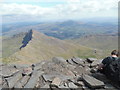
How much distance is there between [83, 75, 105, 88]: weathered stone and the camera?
14430mm

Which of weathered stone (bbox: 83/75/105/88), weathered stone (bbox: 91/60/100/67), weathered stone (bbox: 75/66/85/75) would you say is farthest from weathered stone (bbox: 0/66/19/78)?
weathered stone (bbox: 91/60/100/67)

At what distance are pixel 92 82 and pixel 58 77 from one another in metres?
3.00

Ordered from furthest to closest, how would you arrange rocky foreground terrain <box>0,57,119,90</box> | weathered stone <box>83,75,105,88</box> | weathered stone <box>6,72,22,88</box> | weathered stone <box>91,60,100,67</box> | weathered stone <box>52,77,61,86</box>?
weathered stone <box>91,60,100,67</box> < weathered stone <box>6,72,22,88</box> < weathered stone <box>52,77,61,86</box> < rocky foreground terrain <box>0,57,119,90</box> < weathered stone <box>83,75,105,88</box>

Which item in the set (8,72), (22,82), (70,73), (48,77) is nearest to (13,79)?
(22,82)

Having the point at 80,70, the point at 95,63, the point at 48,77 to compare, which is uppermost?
the point at 48,77

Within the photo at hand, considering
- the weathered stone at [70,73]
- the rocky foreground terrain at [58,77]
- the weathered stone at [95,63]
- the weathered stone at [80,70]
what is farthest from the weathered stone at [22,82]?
the weathered stone at [95,63]

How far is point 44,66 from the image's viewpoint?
19.1 metres

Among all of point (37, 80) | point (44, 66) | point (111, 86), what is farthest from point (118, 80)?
point (44, 66)

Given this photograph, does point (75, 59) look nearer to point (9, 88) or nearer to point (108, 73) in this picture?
point (108, 73)

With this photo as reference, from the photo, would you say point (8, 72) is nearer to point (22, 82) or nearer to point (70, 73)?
point (22, 82)

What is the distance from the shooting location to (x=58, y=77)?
53.5 ft

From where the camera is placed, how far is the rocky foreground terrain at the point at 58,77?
14.8m

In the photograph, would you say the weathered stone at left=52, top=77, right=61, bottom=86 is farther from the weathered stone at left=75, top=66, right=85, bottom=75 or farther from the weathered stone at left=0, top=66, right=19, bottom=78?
the weathered stone at left=0, top=66, right=19, bottom=78

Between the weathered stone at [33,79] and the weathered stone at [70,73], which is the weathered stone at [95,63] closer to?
the weathered stone at [70,73]
